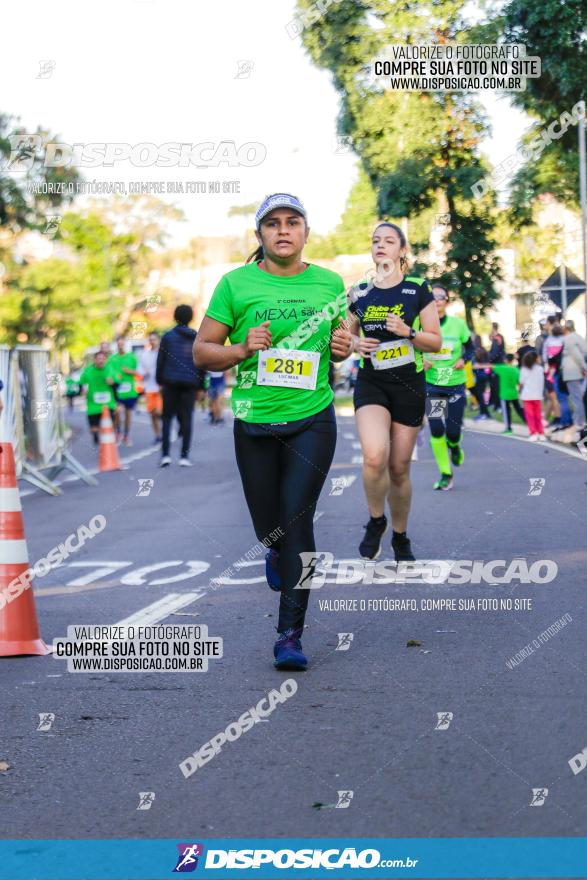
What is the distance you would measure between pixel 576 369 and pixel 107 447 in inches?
286

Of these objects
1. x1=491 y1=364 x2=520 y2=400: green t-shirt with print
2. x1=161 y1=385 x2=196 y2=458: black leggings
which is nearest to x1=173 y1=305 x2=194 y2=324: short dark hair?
x1=161 y1=385 x2=196 y2=458: black leggings

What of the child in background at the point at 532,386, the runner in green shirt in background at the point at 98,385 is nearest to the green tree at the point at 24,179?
the runner in green shirt in background at the point at 98,385

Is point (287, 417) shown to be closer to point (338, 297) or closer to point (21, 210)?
point (338, 297)

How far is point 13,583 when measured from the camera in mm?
7082

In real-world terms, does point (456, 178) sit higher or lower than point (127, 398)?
higher

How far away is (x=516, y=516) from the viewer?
40.0 feet

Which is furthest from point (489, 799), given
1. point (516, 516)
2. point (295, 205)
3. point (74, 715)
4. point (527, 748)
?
point (516, 516)

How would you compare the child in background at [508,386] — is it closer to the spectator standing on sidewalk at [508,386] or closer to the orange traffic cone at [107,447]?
the spectator standing on sidewalk at [508,386]

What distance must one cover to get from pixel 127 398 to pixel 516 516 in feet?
48.2

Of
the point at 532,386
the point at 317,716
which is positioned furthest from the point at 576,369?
the point at 317,716

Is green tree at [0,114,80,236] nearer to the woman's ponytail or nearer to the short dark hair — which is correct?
the short dark hair

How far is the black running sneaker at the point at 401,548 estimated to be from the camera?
370 inches

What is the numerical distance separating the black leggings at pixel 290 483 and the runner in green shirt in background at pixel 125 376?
1778 cm

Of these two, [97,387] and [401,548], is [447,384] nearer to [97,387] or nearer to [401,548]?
[401,548]
